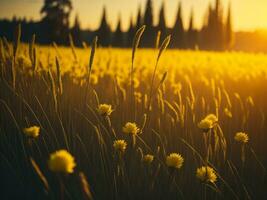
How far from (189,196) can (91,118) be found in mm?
960

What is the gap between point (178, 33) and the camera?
46219mm

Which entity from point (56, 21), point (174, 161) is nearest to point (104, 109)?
point (174, 161)

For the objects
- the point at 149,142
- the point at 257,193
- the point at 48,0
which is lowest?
the point at 257,193

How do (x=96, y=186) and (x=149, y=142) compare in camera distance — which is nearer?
(x=96, y=186)

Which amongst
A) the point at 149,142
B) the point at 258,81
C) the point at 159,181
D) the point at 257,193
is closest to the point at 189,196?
the point at 159,181

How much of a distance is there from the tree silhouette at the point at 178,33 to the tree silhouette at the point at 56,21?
50.9ft

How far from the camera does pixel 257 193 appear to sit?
172cm

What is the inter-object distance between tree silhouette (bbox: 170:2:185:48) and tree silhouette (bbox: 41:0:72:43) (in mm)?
15529

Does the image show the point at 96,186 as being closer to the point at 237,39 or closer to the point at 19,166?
the point at 19,166

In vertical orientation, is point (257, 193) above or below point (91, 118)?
below

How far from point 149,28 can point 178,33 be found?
438 cm

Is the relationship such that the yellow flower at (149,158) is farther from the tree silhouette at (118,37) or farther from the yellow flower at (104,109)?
the tree silhouette at (118,37)

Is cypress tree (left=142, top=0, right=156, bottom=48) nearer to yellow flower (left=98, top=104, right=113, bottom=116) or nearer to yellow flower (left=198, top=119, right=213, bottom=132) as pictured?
yellow flower (left=98, top=104, right=113, bottom=116)

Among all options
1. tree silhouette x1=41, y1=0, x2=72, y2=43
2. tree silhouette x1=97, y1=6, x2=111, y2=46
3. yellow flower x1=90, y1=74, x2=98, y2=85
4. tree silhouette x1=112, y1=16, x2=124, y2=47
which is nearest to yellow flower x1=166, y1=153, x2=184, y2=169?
yellow flower x1=90, y1=74, x2=98, y2=85
